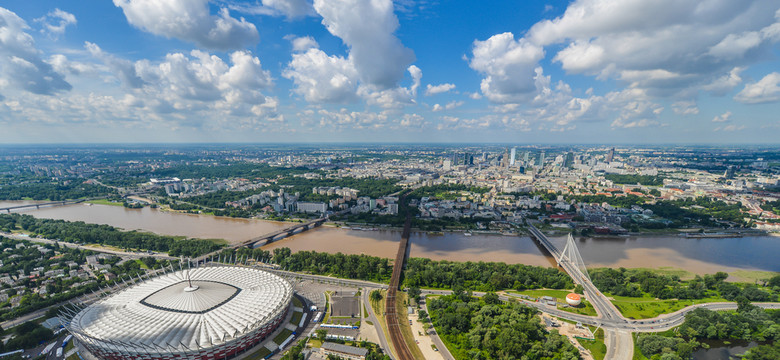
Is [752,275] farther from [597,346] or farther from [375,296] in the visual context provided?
[375,296]

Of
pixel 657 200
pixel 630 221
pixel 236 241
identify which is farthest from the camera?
pixel 657 200

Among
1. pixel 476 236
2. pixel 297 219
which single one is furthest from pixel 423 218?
pixel 297 219

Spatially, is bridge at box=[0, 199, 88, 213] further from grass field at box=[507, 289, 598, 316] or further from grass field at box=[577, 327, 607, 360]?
grass field at box=[577, 327, 607, 360]

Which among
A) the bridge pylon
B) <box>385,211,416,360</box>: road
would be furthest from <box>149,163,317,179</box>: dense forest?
the bridge pylon

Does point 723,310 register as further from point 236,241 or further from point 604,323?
point 236,241

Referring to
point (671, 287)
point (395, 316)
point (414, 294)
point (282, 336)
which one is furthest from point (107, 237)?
point (671, 287)
